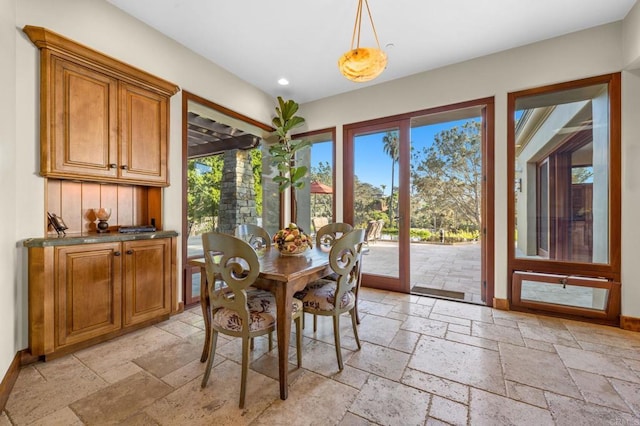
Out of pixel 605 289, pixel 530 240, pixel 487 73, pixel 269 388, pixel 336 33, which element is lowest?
pixel 269 388

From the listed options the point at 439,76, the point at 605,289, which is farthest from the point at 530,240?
the point at 439,76

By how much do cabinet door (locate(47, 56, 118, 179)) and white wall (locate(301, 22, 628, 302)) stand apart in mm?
2970

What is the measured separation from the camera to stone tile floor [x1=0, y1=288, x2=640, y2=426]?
4.85 feet

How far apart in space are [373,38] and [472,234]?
19.9 feet

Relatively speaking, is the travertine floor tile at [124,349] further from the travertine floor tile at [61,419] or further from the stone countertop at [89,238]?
the stone countertop at [89,238]

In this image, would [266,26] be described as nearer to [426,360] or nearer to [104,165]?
[104,165]

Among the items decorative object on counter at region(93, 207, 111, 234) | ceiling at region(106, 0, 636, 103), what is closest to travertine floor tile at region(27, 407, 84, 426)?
decorative object on counter at region(93, 207, 111, 234)

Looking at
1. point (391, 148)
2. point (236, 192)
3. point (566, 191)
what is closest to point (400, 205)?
point (391, 148)

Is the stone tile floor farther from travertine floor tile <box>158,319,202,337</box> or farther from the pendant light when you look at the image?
the pendant light

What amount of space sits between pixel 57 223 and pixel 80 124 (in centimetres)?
81

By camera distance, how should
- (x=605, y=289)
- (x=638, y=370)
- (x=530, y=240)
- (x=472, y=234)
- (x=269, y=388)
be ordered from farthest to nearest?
(x=472, y=234) → (x=530, y=240) → (x=605, y=289) → (x=638, y=370) → (x=269, y=388)

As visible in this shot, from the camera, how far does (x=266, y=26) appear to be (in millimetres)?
2738

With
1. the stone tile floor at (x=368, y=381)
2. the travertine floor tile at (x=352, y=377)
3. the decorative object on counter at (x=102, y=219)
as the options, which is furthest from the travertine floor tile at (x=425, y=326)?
the decorative object on counter at (x=102, y=219)

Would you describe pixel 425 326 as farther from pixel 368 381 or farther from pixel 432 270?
pixel 432 270
